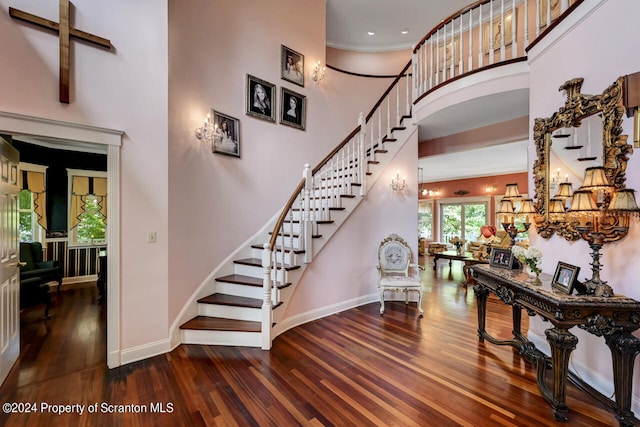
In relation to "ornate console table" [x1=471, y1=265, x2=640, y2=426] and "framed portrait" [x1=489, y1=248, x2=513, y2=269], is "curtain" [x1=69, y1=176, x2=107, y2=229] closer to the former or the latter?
"framed portrait" [x1=489, y1=248, x2=513, y2=269]

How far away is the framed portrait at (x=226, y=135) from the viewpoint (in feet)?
11.7

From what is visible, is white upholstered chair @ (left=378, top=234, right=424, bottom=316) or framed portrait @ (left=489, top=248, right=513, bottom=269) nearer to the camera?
framed portrait @ (left=489, top=248, right=513, bottom=269)

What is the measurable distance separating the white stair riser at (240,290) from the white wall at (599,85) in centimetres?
312

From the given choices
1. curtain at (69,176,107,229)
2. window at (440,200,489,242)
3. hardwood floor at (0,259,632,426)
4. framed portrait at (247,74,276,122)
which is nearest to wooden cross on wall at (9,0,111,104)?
framed portrait at (247,74,276,122)

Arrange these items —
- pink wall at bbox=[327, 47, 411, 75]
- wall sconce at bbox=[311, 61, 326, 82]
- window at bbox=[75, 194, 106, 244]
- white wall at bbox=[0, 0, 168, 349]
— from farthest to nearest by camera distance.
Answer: pink wall at bbox=[327, 47, 411, 75], window at bbox=[75, 194, 106, 244], wall sconce at bbox=[311, 61, 326, 82], white wall at bbox=[0, 0, 168, 349]

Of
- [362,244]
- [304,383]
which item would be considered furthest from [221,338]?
[362,244]

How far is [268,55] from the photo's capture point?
4.25 metres

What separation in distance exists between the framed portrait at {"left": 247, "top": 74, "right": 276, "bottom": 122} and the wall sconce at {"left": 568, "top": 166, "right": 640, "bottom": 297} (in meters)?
3.75

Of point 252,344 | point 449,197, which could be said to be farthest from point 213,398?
point 449,197

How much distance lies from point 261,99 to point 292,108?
0.61m

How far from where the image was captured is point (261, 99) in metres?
4.14

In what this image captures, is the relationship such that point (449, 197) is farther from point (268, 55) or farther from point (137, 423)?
point (137, 423)

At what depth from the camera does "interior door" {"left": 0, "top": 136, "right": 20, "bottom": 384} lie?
91.1 inches

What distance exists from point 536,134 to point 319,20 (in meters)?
4.18
